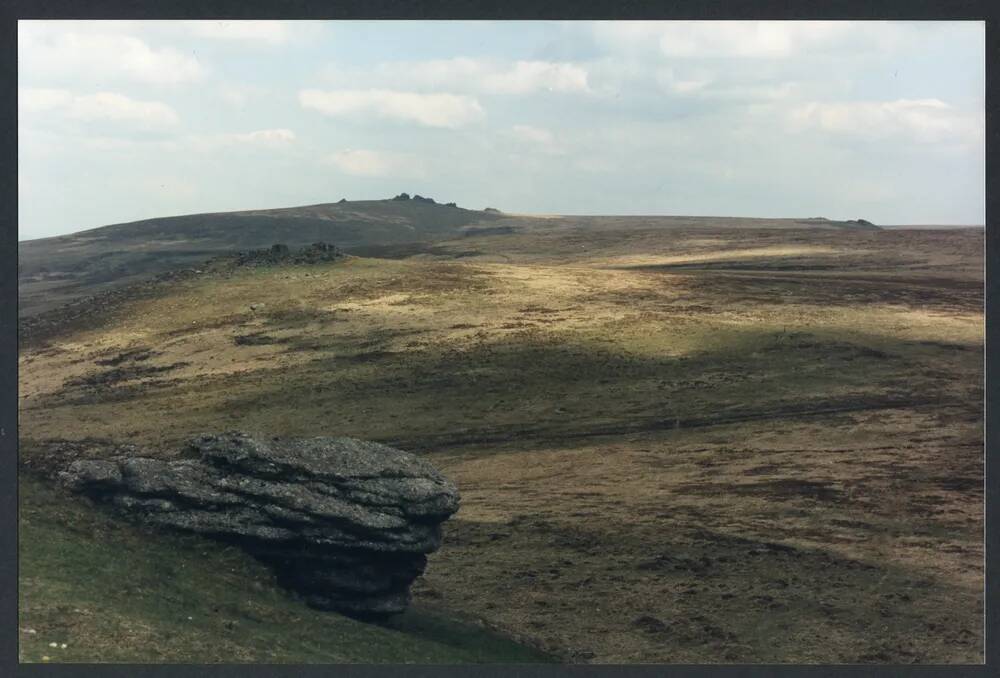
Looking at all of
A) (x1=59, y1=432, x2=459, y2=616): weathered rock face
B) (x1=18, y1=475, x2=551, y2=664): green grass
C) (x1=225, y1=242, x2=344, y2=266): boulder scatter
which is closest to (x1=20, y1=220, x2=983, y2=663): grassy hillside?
(x1=18, y1=475, x2=551, y2=664): green grass

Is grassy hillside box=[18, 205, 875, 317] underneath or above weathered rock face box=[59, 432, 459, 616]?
above

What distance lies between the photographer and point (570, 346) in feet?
184

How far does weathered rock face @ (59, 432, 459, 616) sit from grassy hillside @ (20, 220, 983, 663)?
385cm

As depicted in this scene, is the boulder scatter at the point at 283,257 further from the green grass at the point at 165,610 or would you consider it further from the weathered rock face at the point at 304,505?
the green grass at the point at 165,610

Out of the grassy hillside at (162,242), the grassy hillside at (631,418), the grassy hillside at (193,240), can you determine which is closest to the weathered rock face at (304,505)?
the grassy hillside at (631,418)

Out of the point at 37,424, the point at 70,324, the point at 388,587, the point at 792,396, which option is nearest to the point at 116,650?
the point at 388,587

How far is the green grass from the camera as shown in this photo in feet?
72.2

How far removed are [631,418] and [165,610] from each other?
2923cm

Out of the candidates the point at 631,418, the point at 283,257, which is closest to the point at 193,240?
the point at 283,257

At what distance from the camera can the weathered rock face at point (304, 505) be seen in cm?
2705

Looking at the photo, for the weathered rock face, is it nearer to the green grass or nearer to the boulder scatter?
the green grass

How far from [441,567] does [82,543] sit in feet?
44.3

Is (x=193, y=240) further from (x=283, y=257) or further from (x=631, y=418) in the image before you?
(x=631, y=418)

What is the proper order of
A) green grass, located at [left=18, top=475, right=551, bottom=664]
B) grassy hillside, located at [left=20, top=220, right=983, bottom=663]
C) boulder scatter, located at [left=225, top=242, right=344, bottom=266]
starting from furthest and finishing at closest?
1. boulder scatter, located at [left=225, top=242, right=344, bottom=266]
2. grassy hillside, located at [left=20, top=220, right=983, bottom=663]
3. green grass, located at [left=18, top=475, right=551, bottom=664]
